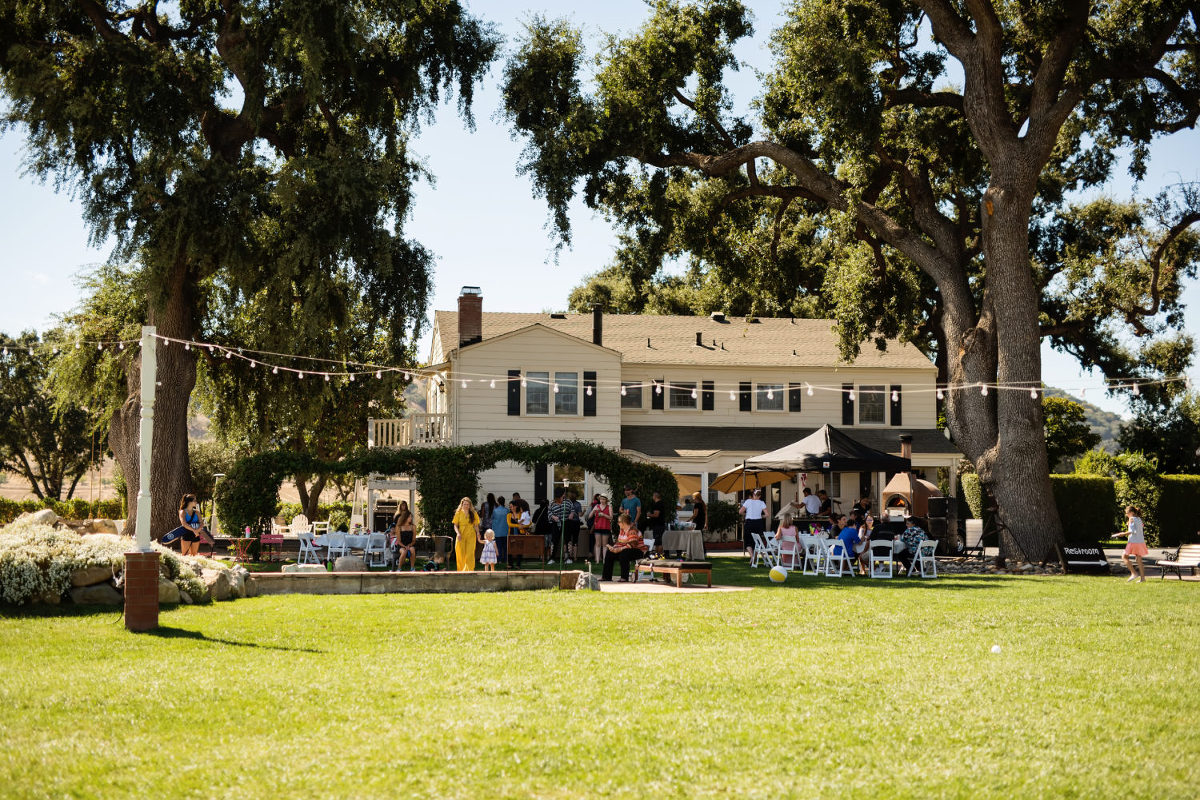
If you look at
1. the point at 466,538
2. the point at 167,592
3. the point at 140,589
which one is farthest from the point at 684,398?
the point at 140,589

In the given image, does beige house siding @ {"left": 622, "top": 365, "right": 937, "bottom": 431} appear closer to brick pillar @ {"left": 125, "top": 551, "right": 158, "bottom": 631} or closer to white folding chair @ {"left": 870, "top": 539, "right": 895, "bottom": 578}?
white folding chair @ {"left": 870, "top": 539, "right": 895, "bottom": 578}

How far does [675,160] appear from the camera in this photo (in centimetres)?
2766

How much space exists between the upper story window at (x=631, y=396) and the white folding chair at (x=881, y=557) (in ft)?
50.2

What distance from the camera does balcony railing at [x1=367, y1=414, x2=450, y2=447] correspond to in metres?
32.3

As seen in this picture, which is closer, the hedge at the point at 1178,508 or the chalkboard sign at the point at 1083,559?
the chalkboard sign at the point at 1083,559

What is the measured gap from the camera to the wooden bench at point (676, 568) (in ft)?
59.5

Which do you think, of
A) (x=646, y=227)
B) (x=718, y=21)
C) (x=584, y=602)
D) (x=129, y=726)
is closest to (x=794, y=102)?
(x=718, y=21)

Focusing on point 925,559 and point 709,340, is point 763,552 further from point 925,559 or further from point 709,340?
point 709,340

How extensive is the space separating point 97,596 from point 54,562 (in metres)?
0.64

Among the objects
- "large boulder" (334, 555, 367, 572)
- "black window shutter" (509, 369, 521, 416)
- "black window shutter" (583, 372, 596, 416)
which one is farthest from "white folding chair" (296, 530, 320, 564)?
"black window shutter" (583, 372, 596, 416)

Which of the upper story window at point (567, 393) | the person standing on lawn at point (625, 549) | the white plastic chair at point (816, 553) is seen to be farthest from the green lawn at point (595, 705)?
the upper story window at point (567, 393)

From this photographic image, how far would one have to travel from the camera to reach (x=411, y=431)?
32844 mm

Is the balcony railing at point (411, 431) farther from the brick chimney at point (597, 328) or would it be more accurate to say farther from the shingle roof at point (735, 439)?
the brick chimney at point (597, 328)

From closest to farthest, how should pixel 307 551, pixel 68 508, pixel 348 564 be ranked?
1. pixel 348 564
2. pixel 307 551
3. pixel 68 508
